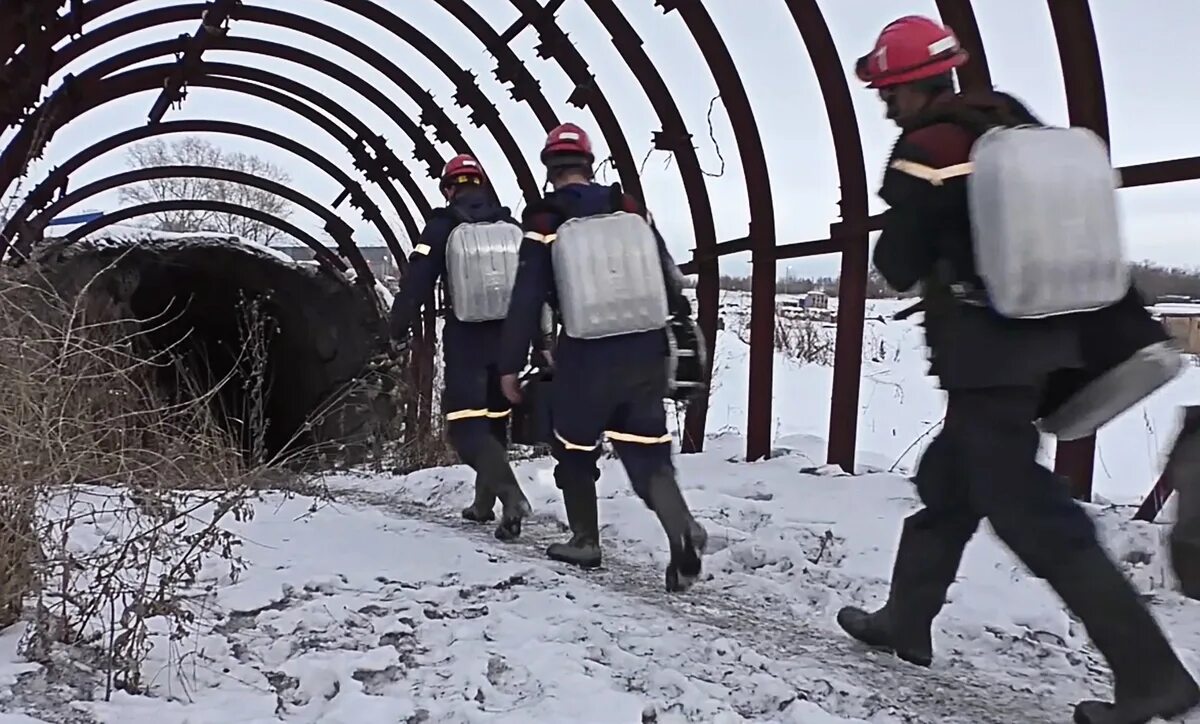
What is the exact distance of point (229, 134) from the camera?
9789mm

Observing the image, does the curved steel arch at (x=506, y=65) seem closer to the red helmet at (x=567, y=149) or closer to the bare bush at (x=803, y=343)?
the red helmet at (x=567, y=149)

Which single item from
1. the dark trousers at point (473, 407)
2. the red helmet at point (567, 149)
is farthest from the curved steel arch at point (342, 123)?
the red helmet at point (567, 149)

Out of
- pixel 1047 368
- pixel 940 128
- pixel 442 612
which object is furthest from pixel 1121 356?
pixel 442 612

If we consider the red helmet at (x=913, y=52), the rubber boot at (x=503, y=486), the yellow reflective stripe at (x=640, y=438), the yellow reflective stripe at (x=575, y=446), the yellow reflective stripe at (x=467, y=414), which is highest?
the red helmet at (x=913, y=52)

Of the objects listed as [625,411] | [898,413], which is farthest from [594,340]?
[898,413]

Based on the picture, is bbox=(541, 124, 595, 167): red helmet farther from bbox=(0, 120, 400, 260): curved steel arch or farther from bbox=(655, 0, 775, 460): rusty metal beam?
bbox=(0, 120, 400, 260): curved steel arch

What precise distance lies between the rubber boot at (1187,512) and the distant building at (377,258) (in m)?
8.46

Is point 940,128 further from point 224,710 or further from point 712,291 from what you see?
point 712,291

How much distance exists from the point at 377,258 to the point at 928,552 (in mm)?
13885

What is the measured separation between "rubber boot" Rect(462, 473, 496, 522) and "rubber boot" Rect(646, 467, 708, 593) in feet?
4.73

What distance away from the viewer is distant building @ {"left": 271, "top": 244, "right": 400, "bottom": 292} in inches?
451

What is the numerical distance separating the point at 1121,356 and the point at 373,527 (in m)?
3.23

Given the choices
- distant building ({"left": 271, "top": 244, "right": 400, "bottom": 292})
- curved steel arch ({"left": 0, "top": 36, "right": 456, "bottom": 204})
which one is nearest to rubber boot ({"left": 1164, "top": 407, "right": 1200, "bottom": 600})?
curved steel arch ({"left": 0, "top": 36, "right": 456, "bottom": 204})

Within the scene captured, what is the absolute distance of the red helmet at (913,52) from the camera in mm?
3119
